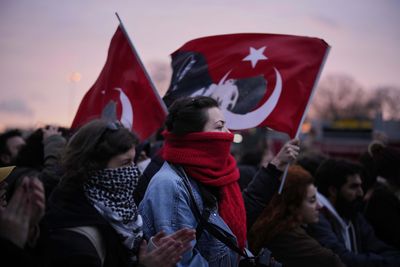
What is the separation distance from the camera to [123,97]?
4.73 m

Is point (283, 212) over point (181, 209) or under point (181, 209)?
under

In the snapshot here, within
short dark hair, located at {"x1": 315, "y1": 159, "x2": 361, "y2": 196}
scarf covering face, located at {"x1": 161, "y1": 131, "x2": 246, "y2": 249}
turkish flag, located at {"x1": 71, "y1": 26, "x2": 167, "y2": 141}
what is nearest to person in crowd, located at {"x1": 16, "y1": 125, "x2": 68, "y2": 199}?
turkish flag, located at {"x1": 71, "y1": 26, "x2": 167, "y2": 141}

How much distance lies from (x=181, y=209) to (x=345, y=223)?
7.67 ft

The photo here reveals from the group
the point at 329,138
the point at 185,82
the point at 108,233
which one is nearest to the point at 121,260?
the point at 108,233

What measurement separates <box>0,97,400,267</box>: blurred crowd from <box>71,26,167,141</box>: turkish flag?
443 millimetres

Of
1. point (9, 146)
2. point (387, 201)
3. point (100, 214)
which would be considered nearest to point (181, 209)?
point (100, 214)

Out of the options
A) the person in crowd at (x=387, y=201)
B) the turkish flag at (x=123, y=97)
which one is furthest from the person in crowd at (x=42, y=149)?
the person in crowd at (x=387, y=201)

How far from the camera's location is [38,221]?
2027 millimetres

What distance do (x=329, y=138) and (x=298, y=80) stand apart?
2689cm

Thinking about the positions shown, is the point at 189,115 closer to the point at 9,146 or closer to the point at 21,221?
the point at 21,221

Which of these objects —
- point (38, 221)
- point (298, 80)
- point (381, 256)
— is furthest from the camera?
point (298, 80)

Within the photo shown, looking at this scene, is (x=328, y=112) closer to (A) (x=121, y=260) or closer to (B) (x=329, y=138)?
(B) (x=329, y=138)

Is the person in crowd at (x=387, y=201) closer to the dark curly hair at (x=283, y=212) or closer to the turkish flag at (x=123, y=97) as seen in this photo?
the dark curly hair at (x=283, y=212)

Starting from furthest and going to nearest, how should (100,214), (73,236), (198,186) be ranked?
1. (198,186)
2. (100,214)
3. (73,236)
